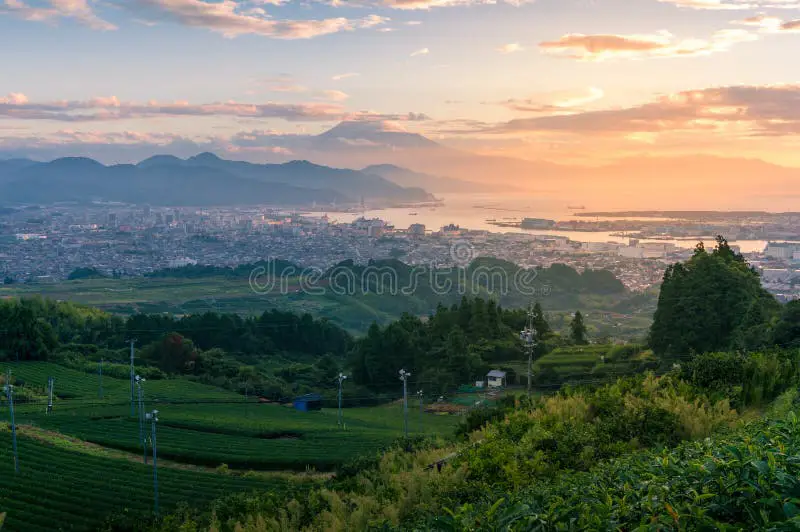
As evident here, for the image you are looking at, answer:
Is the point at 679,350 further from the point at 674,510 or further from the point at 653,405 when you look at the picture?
the point at 674,510

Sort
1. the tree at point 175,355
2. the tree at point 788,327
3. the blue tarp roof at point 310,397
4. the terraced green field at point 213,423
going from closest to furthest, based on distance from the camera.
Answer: the tree at point 788,327
the terraced green field at point 213,423
the blue tarp roof at point 310,397
the tree at point 175,355

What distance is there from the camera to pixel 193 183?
181750 mm

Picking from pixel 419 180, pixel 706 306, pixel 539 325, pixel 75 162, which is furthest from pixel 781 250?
pixel 75 162

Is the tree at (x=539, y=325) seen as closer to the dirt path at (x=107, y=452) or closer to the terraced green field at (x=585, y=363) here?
the terraced green field at (x=585, y=363)

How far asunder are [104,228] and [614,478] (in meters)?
125

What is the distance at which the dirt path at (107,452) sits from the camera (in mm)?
18438

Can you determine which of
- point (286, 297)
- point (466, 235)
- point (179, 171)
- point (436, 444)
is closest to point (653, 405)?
point (436, 444)

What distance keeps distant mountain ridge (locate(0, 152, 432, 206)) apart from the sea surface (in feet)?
49.8

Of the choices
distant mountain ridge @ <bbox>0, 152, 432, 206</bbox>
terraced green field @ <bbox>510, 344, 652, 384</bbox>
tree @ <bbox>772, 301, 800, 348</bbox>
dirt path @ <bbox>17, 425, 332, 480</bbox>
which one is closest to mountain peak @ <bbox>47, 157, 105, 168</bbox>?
distant mountain ridge @ <bbox>0, 152, 432, 206</bbox>

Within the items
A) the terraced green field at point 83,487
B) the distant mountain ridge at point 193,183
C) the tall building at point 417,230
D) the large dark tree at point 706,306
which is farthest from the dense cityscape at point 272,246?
the terraced green field at point 83,487

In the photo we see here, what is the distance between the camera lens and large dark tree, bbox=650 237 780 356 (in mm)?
27405

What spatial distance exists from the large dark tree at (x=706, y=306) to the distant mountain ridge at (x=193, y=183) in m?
128

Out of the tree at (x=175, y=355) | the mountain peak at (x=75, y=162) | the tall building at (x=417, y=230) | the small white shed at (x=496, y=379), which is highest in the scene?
the mountain peak at (x=75, y=162)

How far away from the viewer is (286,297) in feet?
227
